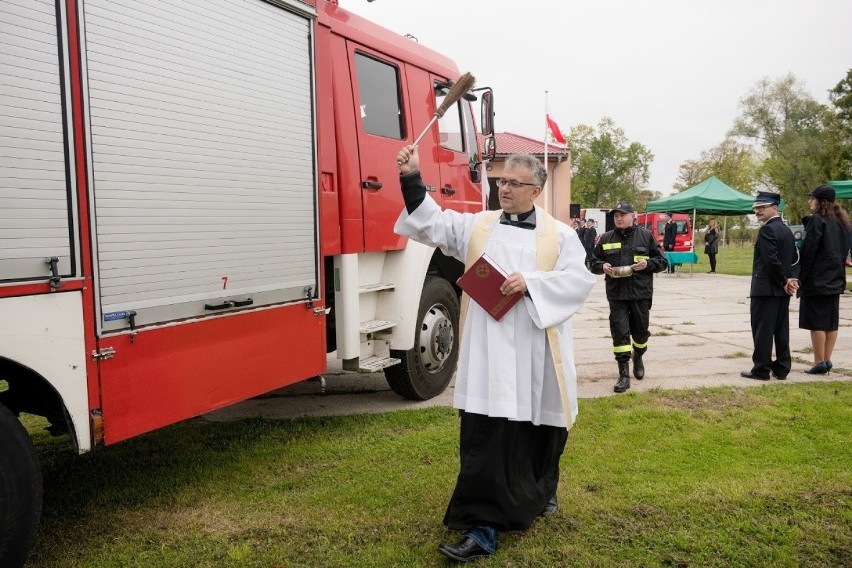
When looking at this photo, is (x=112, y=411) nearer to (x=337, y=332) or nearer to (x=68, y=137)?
(x=68, y=137)

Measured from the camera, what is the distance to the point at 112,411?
3.23 metres

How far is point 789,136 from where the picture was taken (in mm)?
56688

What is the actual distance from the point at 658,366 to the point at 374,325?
153 inches

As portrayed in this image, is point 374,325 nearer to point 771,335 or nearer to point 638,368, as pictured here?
point 638,368

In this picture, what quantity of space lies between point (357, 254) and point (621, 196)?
71688mm

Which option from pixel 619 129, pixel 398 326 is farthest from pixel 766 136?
pixel 398 326

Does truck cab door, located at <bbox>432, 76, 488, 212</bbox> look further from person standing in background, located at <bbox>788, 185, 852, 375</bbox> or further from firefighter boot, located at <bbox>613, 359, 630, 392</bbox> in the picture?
person standing in background, located at <bbox>788, 185, 852, 375</bbox>

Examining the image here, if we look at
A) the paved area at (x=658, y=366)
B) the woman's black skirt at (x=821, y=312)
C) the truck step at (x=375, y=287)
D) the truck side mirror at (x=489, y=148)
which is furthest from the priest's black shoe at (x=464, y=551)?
the woman's black skirt at (x=821, y=312)

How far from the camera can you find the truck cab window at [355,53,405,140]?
5.41 m

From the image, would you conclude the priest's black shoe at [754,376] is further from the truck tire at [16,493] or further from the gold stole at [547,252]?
the truck tire at [16,493]

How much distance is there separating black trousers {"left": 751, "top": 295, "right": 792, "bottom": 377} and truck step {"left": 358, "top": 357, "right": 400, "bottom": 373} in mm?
3871

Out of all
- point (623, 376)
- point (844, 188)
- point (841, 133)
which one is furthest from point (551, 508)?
point (841, 133)

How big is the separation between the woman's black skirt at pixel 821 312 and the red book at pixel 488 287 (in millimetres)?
5117

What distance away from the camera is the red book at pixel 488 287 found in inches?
134
